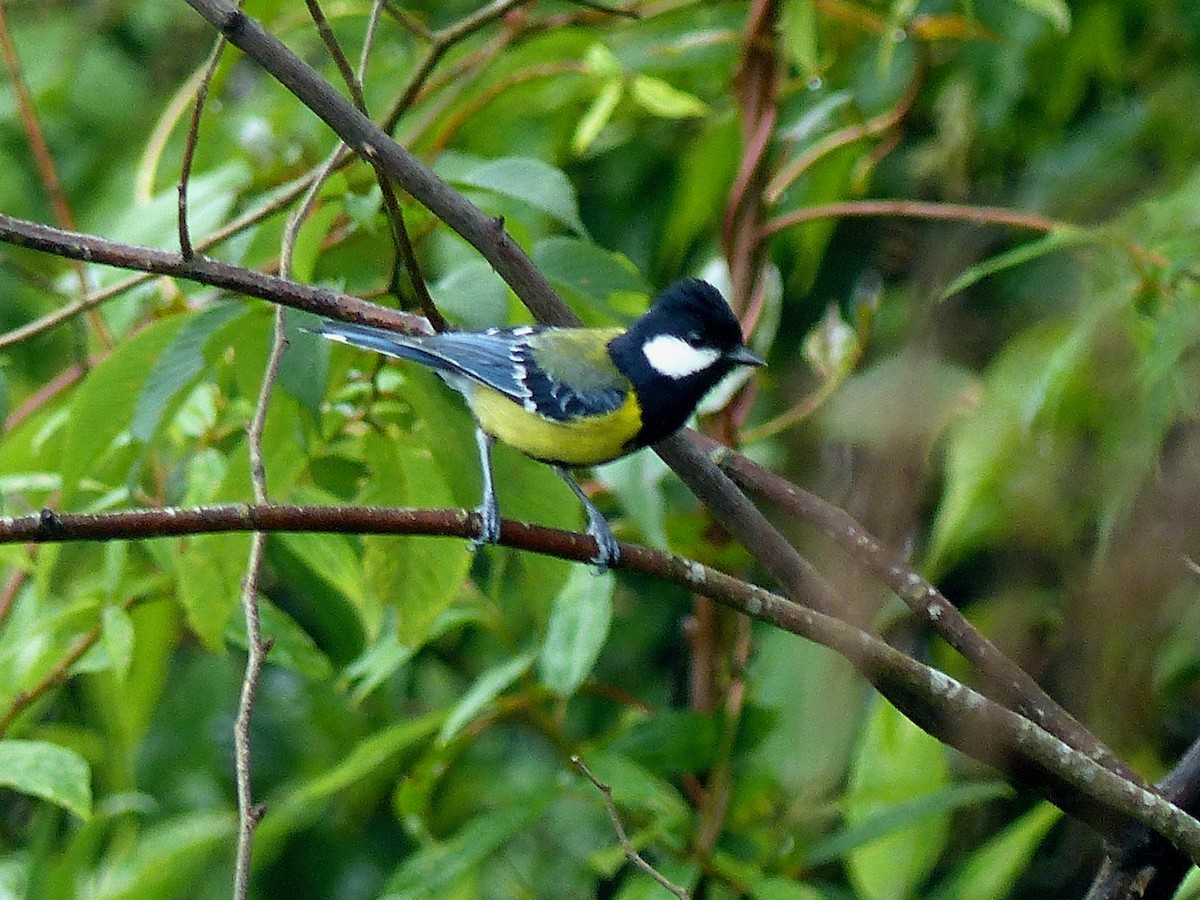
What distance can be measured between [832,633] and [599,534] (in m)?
0.63

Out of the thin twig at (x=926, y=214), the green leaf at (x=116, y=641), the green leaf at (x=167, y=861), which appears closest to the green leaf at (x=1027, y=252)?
the thin twig at (x=926, y=214)

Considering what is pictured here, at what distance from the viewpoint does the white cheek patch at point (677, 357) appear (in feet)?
7.82

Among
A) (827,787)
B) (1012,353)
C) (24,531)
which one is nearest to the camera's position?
(24,531)

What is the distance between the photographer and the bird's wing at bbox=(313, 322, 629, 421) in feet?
7.09

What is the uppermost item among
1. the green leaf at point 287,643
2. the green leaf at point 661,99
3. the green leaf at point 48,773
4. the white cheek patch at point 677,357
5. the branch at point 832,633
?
the green leaf at point 661,99

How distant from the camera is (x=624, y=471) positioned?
7.38 ft

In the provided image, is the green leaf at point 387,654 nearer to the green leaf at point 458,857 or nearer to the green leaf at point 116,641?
the green leaf at point 458,857

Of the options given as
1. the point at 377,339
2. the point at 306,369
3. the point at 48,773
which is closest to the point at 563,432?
the point at 377,339

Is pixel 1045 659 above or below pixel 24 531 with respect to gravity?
above

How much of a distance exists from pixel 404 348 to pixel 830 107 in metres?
1.23

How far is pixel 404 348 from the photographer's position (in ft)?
6.48

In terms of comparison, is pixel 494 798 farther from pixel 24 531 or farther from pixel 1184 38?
pixel 1184 38

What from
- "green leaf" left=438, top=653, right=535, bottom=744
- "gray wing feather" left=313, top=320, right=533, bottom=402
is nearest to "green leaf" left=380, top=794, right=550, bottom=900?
"green leaf" left=438, top=653, right=535, bottom=744

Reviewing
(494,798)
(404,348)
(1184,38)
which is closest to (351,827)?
(494,798)
